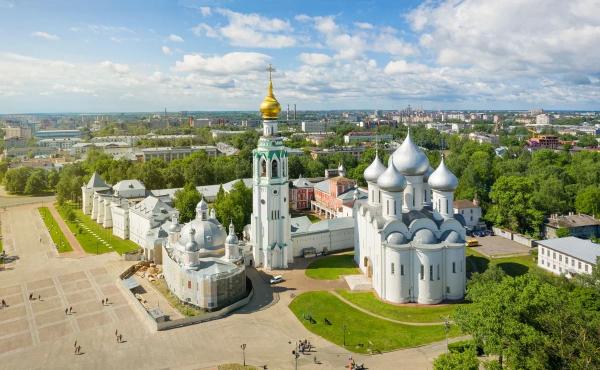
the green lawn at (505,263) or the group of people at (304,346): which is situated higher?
the green lawn at (505,263)

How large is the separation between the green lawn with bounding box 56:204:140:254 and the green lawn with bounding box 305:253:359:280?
20739 millimetres

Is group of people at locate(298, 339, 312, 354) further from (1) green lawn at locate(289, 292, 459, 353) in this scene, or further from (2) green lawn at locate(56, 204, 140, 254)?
(2) green lawn at locate(56, 204, 140, 254)

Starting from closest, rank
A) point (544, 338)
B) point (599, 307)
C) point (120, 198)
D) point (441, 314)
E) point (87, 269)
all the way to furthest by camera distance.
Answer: point (544, 338)
point (599, 307)
point (441, 314)
point (87, 269)
point (120, 198)

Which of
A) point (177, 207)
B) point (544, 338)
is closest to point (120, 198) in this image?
point (177, 207)

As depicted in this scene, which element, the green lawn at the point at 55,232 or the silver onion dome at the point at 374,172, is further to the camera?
the green lawn at the point at 55,232

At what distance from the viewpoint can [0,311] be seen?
1355 inches

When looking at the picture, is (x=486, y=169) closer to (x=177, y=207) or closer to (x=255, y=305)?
(x=177, y=207)

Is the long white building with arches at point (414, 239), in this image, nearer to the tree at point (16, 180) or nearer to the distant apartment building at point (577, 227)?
the distant apartment building at point (577, 227)

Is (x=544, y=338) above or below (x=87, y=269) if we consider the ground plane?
above

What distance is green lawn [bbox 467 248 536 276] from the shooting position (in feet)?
136

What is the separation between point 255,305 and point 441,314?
13.5m

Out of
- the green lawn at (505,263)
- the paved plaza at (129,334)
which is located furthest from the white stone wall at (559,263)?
the paved plaza at (129,334)

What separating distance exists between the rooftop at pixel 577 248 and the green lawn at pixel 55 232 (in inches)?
1918

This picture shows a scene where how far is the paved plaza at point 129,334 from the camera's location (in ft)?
87.5
